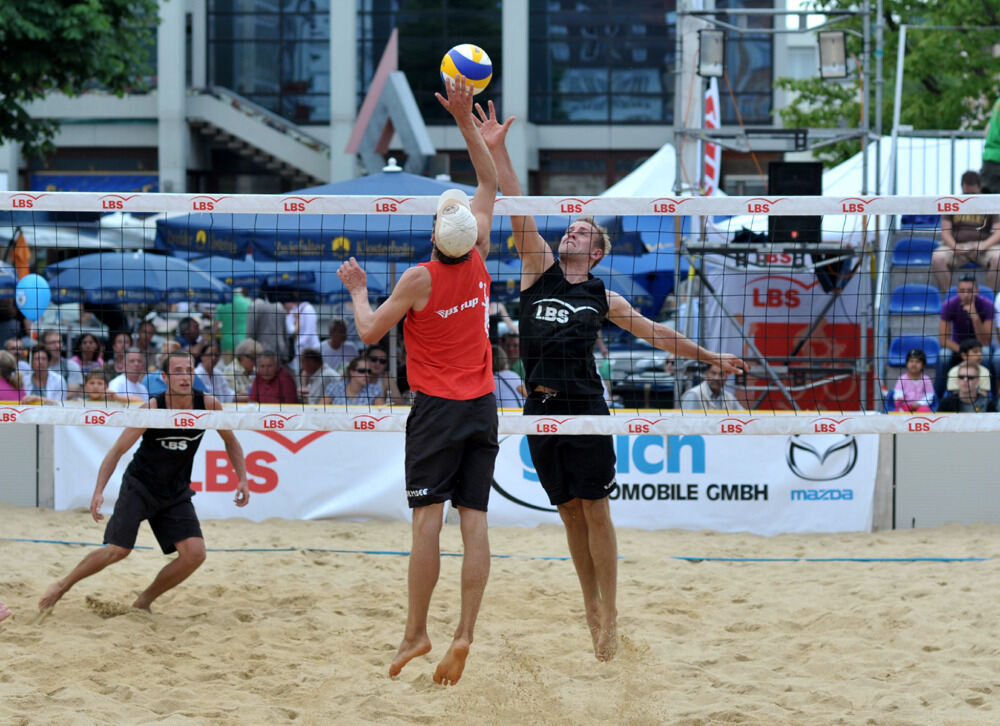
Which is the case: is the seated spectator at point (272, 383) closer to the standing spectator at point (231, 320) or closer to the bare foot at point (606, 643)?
the standing spectator at point (231, 320)

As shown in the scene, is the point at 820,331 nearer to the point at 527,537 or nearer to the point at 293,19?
the point at 527,537

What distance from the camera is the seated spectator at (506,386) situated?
29.7 feet

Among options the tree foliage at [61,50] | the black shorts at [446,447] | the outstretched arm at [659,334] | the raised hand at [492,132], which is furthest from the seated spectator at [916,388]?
the tree foliage at [61,50]

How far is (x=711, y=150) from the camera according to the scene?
36.5ft

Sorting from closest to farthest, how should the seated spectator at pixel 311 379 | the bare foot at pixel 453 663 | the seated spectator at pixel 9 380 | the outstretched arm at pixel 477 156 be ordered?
the bare foot at pixel 453 663
the outstretched arm at pixel 477 156
the seated spectator at pixel 9 380
the seated spectator at pixel 311 379

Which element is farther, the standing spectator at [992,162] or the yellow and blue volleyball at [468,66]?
the standing spectator at [992,162]

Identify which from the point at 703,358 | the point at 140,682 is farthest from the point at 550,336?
the point at 140,682

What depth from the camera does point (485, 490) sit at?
4535 mm

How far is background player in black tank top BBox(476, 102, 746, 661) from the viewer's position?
5133 millimetres

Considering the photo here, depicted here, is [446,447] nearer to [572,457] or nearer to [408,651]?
[408,651]

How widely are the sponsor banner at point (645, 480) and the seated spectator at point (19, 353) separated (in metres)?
0.74

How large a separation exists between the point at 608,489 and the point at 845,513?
4.19 m

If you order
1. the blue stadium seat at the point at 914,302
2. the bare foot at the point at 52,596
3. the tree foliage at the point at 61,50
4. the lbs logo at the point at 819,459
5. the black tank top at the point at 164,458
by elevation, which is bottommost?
the bare foot at the point at 52,596

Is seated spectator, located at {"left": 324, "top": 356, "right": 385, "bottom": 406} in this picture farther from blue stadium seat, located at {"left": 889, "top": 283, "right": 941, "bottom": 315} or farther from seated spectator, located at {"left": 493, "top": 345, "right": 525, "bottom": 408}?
blue stadium seat, located at {"left": 889, "top": 283, "right": 941, "bottom": 315}
